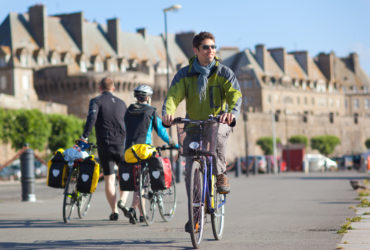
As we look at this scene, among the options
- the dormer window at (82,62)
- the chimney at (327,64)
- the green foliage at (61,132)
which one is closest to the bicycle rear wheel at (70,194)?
the green foliage at (61,132)

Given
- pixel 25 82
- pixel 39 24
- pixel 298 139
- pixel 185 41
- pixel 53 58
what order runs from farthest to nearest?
pixel 185 41
pixel 298 139
pixel 53 58
pixel 39 24
pixel 25 82

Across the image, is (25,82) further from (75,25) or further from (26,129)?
(26,129)

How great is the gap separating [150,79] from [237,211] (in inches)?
3331

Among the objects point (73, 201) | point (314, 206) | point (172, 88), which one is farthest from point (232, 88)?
point (314, 206)

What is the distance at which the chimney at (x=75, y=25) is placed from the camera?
105188 millimetres

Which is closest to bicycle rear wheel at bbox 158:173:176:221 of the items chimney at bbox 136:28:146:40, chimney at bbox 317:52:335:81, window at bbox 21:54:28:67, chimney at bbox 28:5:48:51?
window at bbox 21:54:28:67

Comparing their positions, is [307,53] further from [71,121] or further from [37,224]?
[37,224]

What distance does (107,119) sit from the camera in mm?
12141

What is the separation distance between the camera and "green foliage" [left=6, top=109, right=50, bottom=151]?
224 feet

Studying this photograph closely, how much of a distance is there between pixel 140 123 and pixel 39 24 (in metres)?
89.3

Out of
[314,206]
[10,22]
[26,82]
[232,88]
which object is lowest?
[314,206]

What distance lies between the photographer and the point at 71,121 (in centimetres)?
7375

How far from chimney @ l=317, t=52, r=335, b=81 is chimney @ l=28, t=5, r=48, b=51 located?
65.1 m

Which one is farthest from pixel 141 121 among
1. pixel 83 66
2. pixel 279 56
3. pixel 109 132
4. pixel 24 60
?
pixel 279 56
